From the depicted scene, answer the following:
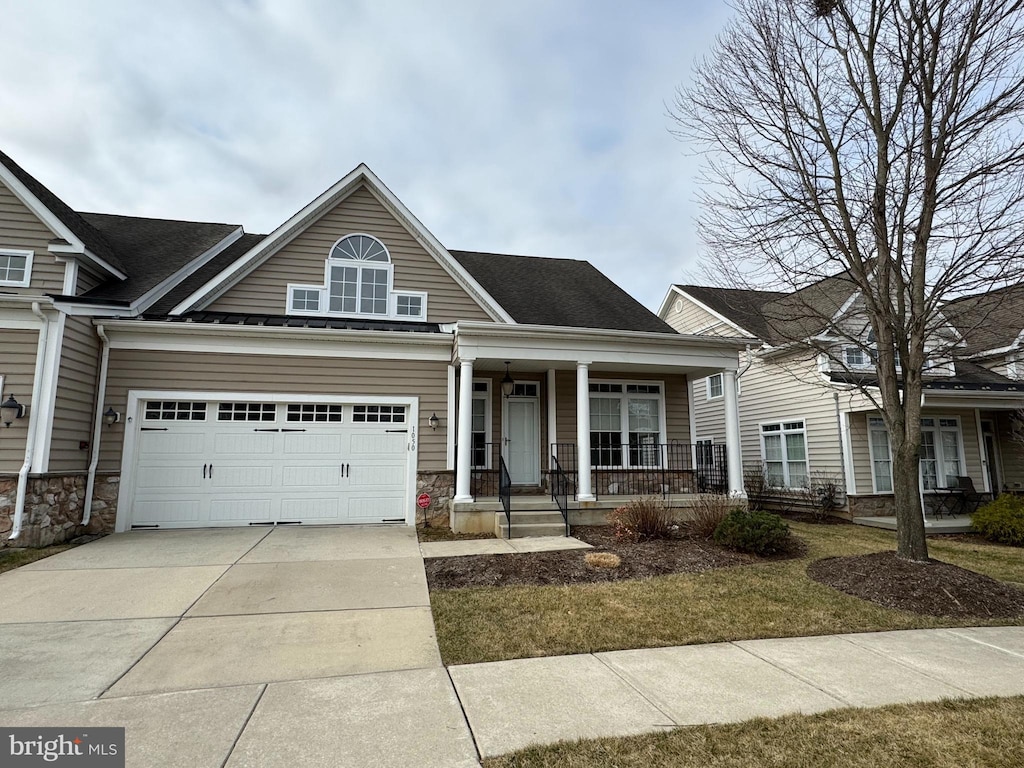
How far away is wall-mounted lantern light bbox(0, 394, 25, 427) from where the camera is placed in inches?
312

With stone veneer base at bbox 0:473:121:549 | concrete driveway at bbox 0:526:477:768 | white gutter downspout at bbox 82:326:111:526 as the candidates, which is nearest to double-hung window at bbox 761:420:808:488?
concrete driveway at bbox 0:526:477:768

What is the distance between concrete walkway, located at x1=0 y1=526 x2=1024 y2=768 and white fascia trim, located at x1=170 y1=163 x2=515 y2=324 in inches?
253

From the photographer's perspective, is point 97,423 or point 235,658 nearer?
point 235,658

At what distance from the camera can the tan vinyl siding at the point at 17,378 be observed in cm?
797

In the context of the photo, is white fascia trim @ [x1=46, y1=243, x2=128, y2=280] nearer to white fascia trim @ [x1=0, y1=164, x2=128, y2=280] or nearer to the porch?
white fascia trim @ [x1=0, y1=164, x2=128, y2=280]

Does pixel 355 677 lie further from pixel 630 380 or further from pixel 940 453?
pixel 940 453

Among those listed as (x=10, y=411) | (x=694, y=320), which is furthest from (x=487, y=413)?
(x=694, y=320)

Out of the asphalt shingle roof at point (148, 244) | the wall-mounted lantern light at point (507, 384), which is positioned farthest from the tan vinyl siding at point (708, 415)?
the asphalt shingle roof at point (148, 244)

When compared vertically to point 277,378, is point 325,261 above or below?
above

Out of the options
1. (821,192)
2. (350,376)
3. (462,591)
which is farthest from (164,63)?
(821,192)

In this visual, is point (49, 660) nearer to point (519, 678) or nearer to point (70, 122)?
point (519, 678)

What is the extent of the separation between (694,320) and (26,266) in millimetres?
18212

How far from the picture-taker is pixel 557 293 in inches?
544

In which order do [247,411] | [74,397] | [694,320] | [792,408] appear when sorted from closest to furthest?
[74,397] < [247,411] < [792,408] < [694,320]
